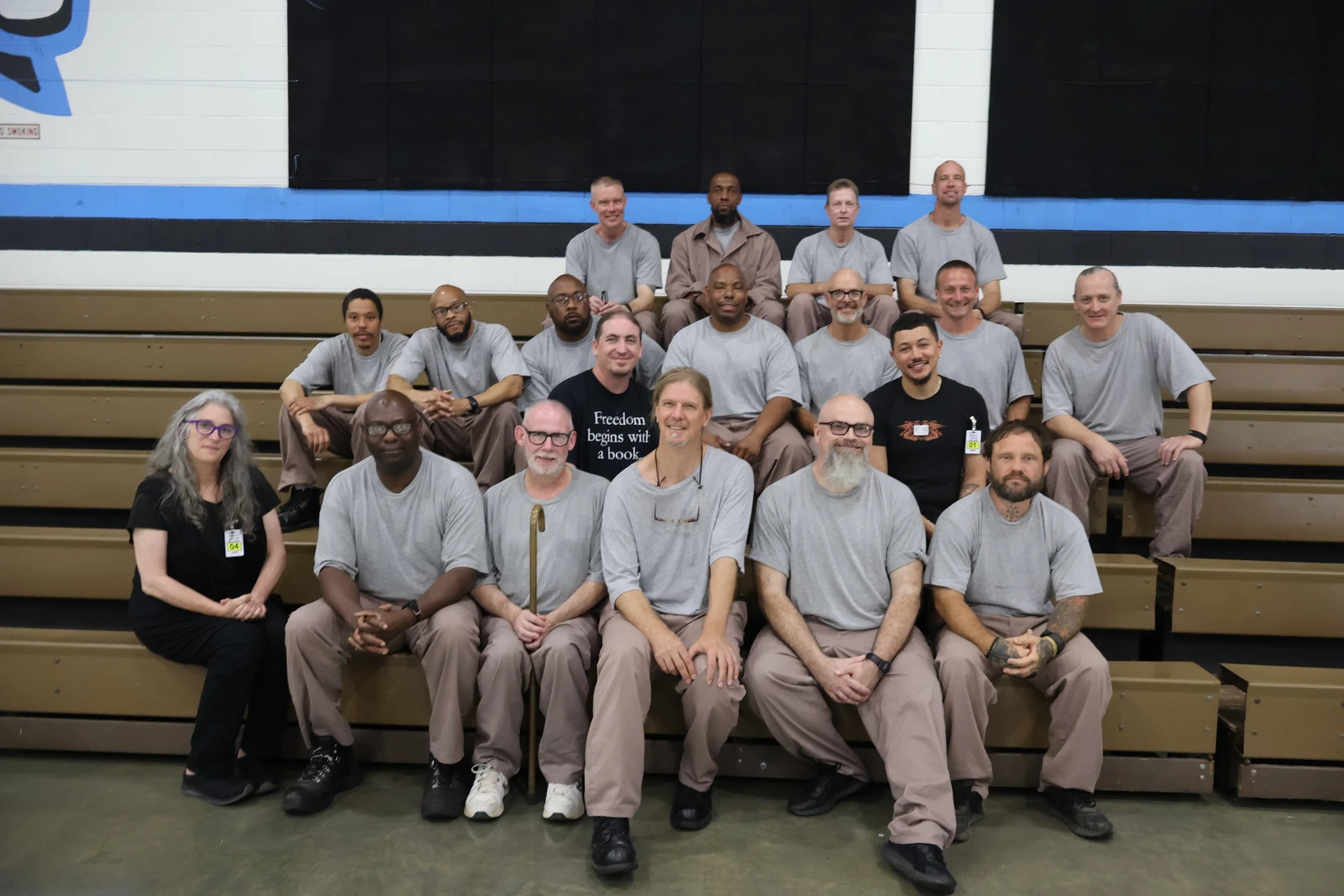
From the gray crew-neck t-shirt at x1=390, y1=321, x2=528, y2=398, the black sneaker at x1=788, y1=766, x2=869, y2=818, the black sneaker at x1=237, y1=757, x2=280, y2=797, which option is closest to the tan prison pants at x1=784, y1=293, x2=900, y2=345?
the gray crew-neck t-shirt at x1=390, y1=321, x2=528, y2=398

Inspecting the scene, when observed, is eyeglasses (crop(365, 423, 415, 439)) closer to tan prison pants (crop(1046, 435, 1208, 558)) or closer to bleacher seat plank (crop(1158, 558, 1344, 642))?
tan prison pants (crop(1046, 435, 1208, 558))

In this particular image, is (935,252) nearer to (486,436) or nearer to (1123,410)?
(1123,410)

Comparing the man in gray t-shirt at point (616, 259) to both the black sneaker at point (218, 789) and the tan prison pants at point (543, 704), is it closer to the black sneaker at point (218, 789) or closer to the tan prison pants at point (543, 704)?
the tan prison pants at point (543, 704)

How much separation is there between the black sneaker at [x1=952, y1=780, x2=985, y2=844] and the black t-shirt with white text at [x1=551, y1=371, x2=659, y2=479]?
1629 millimetres

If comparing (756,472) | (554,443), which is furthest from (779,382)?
(554,443)

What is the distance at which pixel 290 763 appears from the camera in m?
3.36

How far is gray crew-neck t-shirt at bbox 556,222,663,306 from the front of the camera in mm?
5223

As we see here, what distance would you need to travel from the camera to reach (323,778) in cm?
307

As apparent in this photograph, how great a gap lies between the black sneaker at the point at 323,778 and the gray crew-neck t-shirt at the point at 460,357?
5.76 ft

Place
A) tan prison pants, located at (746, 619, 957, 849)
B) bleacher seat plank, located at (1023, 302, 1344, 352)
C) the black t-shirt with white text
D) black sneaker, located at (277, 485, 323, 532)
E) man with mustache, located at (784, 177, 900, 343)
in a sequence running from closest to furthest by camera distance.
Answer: tan prison pants, located at (746, 619, 957, 849) → the black t-shirt with white text → black sneaker, located at (277, 485, 323, 532) → man with mustache, located at (784, 177, 900, 343) → bleacher seat plank, located at (1023, 302, 1344, 352)

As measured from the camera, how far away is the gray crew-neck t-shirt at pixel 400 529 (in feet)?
10.6

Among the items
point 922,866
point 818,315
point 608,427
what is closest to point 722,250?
point 818,315

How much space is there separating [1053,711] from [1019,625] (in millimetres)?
272

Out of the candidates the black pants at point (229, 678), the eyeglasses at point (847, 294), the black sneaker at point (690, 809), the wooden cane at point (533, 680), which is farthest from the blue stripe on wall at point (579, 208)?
the black sneaker at point (690, 809)
